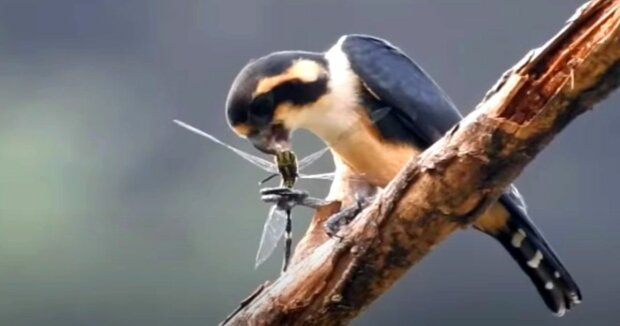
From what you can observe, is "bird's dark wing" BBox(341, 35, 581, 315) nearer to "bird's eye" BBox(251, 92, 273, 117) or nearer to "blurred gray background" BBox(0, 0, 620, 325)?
"bird's eye" BBox(251, 92, 273, 117)

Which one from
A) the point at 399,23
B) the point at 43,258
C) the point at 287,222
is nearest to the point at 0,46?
the point at 43,258

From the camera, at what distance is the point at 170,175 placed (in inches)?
59.2

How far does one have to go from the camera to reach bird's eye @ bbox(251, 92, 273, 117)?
3.05 feet

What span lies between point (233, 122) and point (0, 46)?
2.32 feet

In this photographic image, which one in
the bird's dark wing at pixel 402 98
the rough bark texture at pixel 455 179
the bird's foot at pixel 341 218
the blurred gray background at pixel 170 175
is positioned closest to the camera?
the rough bark texture at pixel 455 179

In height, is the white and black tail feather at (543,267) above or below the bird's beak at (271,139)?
below

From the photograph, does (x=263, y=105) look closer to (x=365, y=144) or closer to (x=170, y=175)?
(x=365, y=144)

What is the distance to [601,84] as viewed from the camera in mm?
668

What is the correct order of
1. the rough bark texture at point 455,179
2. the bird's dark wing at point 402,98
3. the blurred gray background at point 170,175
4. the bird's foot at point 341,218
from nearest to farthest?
the rough bark texture at point 455,179, the bird's foot at point 341,218, the bird's dark wing at point 402,98, the blurred gray background at point 170,175

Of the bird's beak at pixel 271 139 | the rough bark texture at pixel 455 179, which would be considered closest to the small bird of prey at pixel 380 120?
the bird's beak at pixel 271 139

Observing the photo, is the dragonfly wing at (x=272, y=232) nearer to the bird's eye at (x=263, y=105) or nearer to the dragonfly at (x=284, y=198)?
the dragonfly at (x=284, y=198)

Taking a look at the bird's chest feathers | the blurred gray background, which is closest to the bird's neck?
the bird's chest feathers

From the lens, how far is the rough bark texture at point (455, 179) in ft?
2.19

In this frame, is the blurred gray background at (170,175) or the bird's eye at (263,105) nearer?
the bird's eye at (263,105)
